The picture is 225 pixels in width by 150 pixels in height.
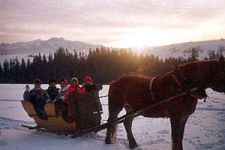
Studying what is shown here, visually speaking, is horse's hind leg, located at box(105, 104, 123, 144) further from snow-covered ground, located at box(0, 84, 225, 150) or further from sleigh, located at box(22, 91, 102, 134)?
sleigh, located at box(22, 91, 102, 134)

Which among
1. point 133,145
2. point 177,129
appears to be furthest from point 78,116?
point 177,129

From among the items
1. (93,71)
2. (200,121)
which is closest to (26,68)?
(93,71)

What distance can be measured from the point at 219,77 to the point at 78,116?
4.08m

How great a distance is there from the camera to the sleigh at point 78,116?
8641 millimetres

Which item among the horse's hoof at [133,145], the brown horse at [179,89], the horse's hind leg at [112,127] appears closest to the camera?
the brown horse at [179,89]

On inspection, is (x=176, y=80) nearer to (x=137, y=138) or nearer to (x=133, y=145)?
(x=133, y=145)

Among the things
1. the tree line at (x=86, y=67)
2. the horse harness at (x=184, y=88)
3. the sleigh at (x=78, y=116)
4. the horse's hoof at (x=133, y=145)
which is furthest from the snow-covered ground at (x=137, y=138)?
the tree line at (x=86, y=67)

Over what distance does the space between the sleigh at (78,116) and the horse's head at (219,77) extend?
3888 mm

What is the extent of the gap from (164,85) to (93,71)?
7252cm

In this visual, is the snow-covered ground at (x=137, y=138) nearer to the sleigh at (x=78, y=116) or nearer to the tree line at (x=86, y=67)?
the sleigh at (x=78, y=116)

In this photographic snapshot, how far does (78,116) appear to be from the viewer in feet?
28.3

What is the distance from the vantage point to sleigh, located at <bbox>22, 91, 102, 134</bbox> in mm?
8641

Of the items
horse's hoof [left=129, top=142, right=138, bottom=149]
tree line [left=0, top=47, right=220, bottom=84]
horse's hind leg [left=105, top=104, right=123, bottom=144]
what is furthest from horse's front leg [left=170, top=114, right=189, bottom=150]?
tree line [left=0, top=47, right=220, bottom=84]

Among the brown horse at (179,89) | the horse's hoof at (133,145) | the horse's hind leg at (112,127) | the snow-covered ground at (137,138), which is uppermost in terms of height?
the brown horse at (179,89)
